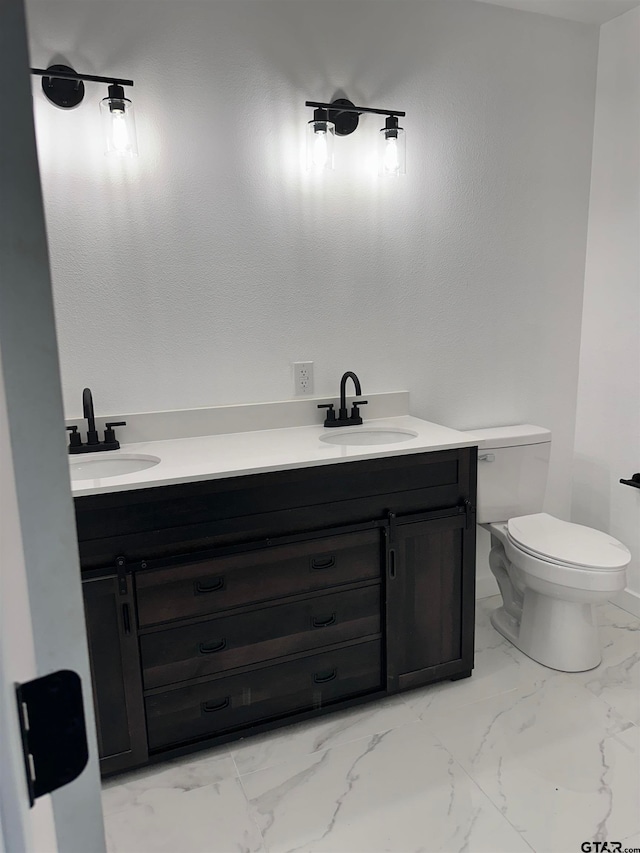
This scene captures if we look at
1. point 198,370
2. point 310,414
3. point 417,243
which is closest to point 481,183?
point 417,243

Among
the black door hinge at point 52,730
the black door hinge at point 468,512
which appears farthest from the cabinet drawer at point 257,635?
the black door hinge at point 52,730

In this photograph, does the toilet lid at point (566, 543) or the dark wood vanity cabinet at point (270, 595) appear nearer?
the dark wood vanity cabinet at point (270, 595)

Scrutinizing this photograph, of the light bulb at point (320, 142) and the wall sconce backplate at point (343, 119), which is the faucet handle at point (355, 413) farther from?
the wall sconce backplate at point (343, 119)

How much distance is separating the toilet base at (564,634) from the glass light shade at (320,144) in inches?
68.1

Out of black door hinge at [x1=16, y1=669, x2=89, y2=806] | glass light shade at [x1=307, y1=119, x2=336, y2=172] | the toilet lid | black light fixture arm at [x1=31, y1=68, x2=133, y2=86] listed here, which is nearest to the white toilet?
the toilet lid

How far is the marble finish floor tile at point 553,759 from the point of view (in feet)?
5.49

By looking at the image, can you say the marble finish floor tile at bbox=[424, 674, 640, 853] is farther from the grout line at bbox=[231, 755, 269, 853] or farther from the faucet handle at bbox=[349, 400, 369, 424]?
the faucet handle at bbox=[349, 400, 369, 424]

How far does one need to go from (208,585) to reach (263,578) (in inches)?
6.5

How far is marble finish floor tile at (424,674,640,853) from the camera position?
1.67 metres

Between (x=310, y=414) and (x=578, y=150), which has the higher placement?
(x=578, y=150)

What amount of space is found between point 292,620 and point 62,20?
193 centimetres

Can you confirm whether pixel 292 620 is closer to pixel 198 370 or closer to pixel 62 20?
pixel 198 370

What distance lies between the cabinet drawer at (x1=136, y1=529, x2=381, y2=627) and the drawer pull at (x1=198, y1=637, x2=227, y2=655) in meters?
0.09

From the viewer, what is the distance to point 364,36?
2.29 metres
